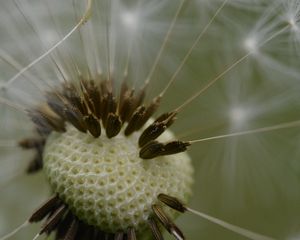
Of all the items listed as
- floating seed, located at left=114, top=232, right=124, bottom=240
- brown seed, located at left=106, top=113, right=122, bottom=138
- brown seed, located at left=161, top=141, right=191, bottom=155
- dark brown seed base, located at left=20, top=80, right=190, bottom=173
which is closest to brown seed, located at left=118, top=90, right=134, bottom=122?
dark brown seed base, located at left=20, top=80, right=190, bottom=173

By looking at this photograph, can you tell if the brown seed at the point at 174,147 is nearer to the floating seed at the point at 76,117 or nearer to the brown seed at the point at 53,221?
the floating seed at the point at 76,117

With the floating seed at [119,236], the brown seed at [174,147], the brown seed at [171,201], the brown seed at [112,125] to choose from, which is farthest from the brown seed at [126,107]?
the floating seed at [119,236]

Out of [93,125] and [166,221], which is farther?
[93,125]

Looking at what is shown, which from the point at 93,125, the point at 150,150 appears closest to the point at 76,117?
the point at 93,125

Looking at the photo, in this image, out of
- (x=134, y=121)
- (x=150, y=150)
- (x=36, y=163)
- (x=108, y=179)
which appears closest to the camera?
(x=108, y=179)

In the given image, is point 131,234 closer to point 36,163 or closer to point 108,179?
point 108,179

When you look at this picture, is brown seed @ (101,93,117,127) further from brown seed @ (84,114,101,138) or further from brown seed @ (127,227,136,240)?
brown seed @ (127,227,136,240)
